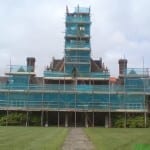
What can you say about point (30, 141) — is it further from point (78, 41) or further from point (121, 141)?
point (78, 41)

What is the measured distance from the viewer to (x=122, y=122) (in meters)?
58.7

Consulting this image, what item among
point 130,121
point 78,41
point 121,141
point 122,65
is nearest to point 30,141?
point 121,141

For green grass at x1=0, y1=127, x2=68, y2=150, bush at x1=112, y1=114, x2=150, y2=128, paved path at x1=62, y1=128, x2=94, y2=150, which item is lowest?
paved path at x1=62, y1=128, x2=94, y2=150

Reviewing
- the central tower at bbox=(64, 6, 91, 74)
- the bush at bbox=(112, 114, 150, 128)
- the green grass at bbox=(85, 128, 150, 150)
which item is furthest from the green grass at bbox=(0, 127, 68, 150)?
the central tower at bbox=(64, 6, 91, 74)

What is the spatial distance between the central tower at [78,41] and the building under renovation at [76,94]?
143mm

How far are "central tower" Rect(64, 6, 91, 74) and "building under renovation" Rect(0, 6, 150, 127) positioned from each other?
5.6 inches

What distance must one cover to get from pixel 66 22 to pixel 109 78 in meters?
10.9

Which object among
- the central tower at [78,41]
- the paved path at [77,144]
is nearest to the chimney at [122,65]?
the central tower at [78,41]

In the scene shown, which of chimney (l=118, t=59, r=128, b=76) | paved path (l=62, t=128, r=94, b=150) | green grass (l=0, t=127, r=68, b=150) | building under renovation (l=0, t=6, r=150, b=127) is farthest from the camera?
chimney (l=118, t=59, r=128, b=76)

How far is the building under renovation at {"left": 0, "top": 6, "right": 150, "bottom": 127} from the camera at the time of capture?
59594 mm

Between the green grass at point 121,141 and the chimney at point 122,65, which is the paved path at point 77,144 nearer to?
the green grass at point 121,141

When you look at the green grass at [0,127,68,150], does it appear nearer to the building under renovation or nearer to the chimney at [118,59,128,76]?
the building under renovation

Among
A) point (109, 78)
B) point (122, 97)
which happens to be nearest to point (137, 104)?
point (122, 97)

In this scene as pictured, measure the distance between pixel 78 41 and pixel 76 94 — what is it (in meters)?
9.60
